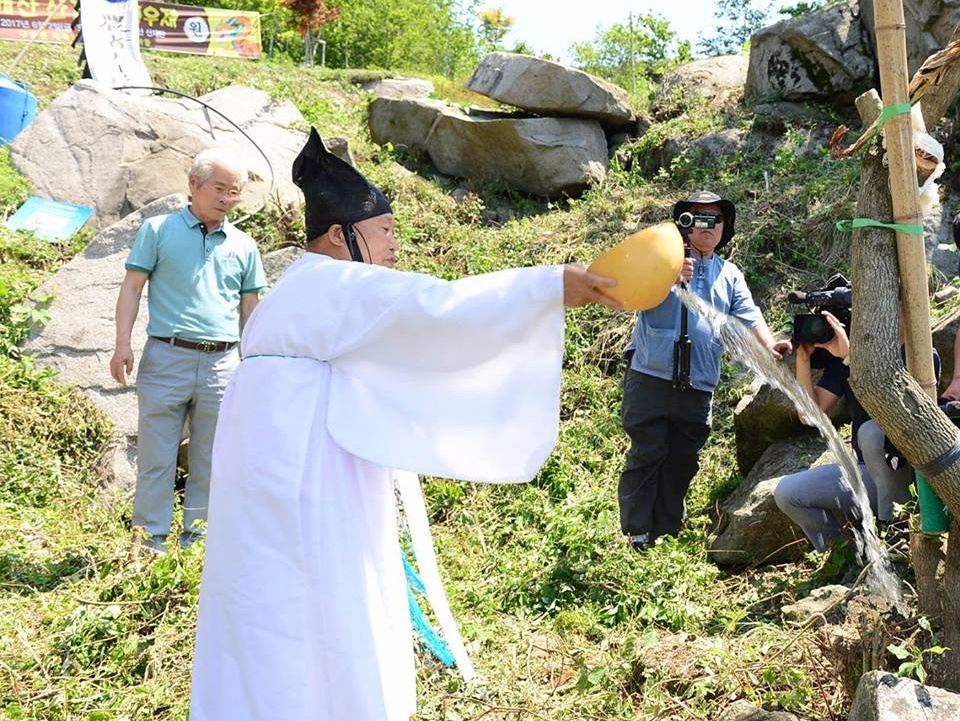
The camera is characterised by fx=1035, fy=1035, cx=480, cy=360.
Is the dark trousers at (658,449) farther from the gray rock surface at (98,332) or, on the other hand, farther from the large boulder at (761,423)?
the gray rock surface at (98,332)

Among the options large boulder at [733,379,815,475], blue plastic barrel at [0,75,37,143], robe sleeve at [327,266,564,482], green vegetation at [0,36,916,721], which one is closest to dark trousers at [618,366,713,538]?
green vegetation at [0,36,916,721]

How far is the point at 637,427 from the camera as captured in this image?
5.16m

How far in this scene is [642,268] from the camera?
221 cm

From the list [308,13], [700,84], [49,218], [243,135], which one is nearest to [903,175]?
[49,218]

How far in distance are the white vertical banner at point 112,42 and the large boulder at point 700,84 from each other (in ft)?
17.1

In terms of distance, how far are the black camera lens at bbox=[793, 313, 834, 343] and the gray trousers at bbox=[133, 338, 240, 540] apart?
275cm

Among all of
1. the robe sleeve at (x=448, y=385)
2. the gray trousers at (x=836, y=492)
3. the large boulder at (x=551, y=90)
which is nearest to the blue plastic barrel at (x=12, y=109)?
the large boulder at (x=551, y=90)

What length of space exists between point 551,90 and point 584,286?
8311mm

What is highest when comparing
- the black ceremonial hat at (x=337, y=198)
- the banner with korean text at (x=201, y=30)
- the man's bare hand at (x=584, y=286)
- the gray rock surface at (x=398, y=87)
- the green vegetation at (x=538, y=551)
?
the banner with korean text at (x=201, y=30)

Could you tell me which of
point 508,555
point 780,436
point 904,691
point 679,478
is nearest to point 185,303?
point 508,555

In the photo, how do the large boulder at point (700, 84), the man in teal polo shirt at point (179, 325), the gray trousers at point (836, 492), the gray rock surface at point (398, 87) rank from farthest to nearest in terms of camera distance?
1. the gray rock surface at point (398, 87)
2. the large boulder at point (700, 84)
3. the man in teal polo shirt at point (179, 325)
4. the gray trousers at point (836, 492)

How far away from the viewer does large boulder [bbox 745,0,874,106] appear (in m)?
9.27

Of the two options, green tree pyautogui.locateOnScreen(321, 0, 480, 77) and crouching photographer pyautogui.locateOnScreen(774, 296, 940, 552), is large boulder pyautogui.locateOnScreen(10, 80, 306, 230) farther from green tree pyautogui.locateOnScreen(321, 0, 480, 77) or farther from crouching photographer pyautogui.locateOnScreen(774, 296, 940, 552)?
green tree pyautogui.locateOnScreen(321, 0, 480, 77)

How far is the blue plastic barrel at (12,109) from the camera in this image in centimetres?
984
